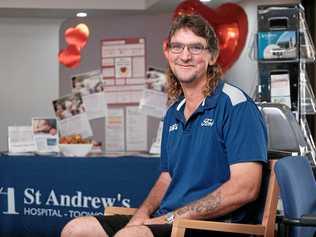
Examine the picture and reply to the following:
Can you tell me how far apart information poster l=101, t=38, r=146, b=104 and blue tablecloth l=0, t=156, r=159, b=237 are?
2.23 m

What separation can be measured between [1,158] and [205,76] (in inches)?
96.1

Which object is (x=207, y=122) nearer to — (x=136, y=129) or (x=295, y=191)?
(x=295, y=191)

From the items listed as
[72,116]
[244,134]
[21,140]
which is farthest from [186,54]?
[72,116]

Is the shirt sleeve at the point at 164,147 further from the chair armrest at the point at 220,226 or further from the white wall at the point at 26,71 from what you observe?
the white wall at the point at 26,71

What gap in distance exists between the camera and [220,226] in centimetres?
199

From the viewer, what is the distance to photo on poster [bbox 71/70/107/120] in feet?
20.9

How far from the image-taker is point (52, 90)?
919 centimetres

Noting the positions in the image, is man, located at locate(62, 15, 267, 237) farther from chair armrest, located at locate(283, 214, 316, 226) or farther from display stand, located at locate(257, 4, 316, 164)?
display stand, located at locate(257, 4, 316, 164)

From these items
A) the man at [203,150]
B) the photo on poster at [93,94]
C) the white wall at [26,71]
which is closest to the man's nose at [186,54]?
the man at [203,150]


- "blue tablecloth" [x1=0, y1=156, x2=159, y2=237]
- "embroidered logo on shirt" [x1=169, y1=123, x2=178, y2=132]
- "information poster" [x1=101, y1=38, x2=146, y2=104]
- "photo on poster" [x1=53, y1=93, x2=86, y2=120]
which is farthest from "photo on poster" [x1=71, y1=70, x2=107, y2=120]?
"embroidered logo on shirt" [x1=169, y1=123, x2=178, y2=132]

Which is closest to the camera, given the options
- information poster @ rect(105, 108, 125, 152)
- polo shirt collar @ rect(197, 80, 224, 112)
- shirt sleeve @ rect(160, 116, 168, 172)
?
polo shirt collar @ rect(197, 80, 224, 112)

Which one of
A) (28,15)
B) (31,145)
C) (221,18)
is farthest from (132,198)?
(28,15)

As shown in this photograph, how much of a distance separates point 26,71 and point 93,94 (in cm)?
300

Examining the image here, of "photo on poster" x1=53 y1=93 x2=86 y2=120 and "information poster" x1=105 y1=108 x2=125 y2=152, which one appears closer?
"photo on poster" x1=53 y1=93 x2=86 y2=120
